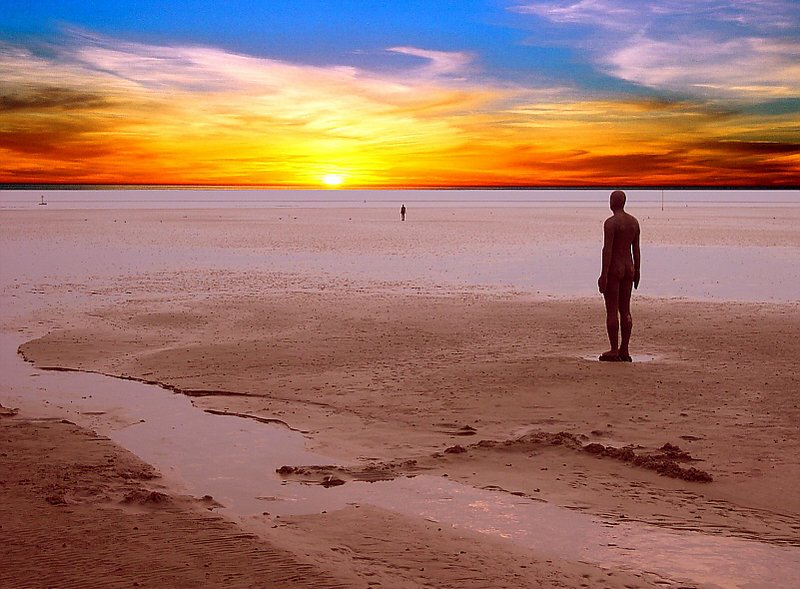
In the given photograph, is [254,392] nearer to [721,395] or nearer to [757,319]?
[721,395]

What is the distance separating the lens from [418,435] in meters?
9.20

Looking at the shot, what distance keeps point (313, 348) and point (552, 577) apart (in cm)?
852

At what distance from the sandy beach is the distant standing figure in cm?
60

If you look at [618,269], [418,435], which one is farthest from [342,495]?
[618,269]

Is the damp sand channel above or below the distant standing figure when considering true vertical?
below

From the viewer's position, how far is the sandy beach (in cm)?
598

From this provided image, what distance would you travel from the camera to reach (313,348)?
45.4ft

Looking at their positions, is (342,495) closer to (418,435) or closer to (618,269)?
(418,435)

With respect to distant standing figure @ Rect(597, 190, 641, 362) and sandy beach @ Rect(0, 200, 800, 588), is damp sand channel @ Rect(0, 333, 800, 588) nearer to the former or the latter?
sandy beach @ Rect(0, 200, 800, 588)

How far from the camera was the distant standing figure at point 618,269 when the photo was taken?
501 inches

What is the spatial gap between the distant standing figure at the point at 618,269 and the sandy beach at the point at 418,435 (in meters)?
0.60

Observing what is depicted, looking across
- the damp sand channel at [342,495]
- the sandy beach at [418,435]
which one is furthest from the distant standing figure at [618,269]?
the damp sand channel at [342,495]

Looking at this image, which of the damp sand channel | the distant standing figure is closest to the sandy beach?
the damp sand channel

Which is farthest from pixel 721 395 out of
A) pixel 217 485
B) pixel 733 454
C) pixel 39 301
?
pixel 39 301
